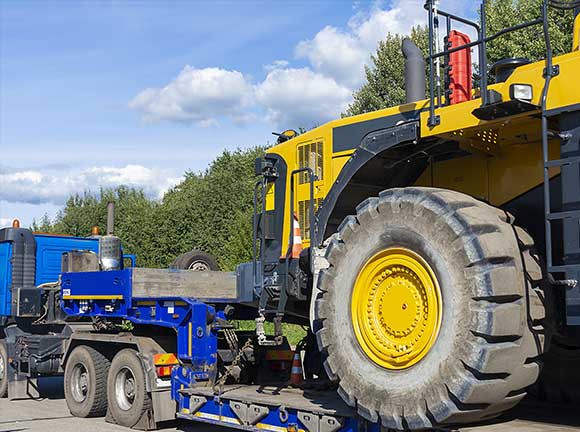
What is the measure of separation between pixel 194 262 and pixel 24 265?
12.6 feet

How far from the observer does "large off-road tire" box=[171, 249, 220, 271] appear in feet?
40.2

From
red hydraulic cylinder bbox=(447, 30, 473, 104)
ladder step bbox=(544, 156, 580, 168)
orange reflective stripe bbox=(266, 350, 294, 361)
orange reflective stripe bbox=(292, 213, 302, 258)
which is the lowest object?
orange reflective stripe bbox=(266, 350, 294, 361)

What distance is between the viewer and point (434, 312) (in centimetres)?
555

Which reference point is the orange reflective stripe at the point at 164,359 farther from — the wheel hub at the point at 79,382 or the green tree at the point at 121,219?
the green tree at the point at 121,219

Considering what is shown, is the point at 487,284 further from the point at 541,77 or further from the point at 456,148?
the point at 456,148

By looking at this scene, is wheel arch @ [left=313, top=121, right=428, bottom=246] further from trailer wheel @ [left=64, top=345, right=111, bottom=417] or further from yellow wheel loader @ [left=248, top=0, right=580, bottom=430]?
trailer wheel @ [left=64, top=345, right=111, bottom=417]

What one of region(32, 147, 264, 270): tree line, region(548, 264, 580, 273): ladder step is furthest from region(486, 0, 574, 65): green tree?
region(32, 147, 264, 270): tree line

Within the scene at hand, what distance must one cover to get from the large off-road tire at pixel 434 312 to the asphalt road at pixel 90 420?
20.0 inches

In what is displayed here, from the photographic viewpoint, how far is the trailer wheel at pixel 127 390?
9570mm

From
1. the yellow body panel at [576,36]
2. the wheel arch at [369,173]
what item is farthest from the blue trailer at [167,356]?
the yellow body panel at [576,36]

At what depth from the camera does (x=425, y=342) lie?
557 cm

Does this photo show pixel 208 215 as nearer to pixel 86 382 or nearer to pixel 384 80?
pixel 384 80

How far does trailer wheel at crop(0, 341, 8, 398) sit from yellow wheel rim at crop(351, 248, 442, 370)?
948cm

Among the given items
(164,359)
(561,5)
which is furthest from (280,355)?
(561,5)
